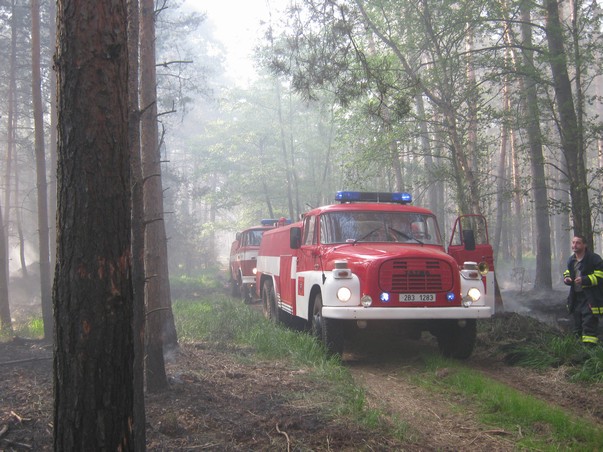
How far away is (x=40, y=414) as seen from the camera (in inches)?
214

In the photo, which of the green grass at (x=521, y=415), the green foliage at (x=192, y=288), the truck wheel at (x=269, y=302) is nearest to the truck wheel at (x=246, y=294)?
the green foliage at (x=192, y=288)

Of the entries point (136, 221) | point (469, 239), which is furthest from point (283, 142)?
point (136, 221)

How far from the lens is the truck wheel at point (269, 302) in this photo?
12281 mm

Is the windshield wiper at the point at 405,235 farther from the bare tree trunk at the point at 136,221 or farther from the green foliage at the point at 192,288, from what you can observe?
the green foliage at the point at 192,288

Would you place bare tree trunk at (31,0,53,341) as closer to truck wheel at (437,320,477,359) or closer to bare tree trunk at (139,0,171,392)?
bare tree trunk at (139,0,171,392)

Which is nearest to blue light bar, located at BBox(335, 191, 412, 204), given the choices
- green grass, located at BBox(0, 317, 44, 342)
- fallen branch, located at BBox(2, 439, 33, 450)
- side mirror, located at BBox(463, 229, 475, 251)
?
side mirror, located at BBox(463, 229, 475, 251)

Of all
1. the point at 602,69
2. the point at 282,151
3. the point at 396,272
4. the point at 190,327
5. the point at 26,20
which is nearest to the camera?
the point at 396,272

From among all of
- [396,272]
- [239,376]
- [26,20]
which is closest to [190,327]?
[239,376]

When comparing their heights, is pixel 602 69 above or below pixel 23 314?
above

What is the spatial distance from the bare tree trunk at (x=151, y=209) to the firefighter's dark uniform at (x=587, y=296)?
5876mm

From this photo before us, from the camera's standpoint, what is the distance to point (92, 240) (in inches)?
117

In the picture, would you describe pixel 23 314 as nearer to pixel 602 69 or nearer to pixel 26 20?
pixel 26 20

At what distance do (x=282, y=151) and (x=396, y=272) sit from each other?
27527 mm

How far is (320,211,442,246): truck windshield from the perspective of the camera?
356 inches
